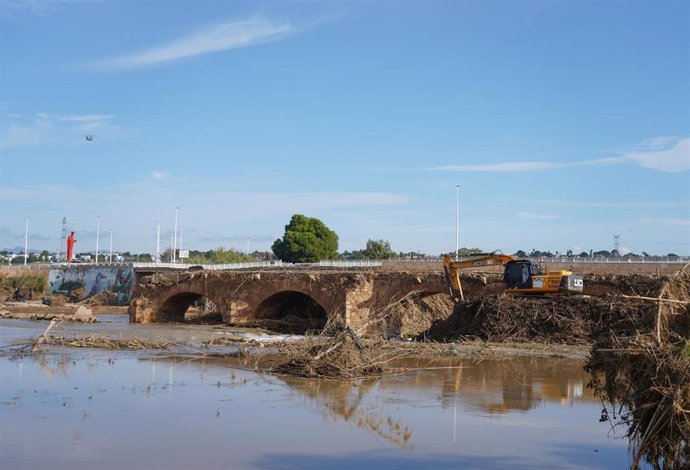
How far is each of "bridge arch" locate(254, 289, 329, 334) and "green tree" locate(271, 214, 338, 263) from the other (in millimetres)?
35217

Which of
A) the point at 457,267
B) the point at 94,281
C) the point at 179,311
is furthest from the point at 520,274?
the point at 94,281

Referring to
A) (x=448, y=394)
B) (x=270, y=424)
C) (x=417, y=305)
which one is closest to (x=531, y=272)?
(x=417, y=305)

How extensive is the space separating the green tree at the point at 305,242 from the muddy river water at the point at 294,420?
61.8 metres

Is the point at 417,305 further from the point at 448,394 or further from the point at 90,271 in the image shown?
the point at 90,271

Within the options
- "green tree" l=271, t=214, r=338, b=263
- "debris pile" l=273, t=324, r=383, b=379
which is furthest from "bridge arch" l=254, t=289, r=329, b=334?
"green tree" l=271, t=214, r=338, b=263

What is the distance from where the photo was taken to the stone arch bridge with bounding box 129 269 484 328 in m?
36.6

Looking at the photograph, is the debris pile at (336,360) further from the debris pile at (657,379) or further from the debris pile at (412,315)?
the debris pile at (412,315)

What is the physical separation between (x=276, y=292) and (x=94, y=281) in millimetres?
36616

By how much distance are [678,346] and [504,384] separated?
864cm

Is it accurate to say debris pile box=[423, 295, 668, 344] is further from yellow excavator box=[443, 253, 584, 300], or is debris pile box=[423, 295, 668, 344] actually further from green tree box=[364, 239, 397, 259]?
green tree box=[364, 239, 397, 259]

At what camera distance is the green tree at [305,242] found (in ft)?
268

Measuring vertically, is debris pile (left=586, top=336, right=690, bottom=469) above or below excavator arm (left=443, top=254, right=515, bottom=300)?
below

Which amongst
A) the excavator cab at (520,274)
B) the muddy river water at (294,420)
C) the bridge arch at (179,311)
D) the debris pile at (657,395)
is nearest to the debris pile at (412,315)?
the excavator cab at (520,274)

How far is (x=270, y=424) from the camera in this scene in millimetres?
12672
